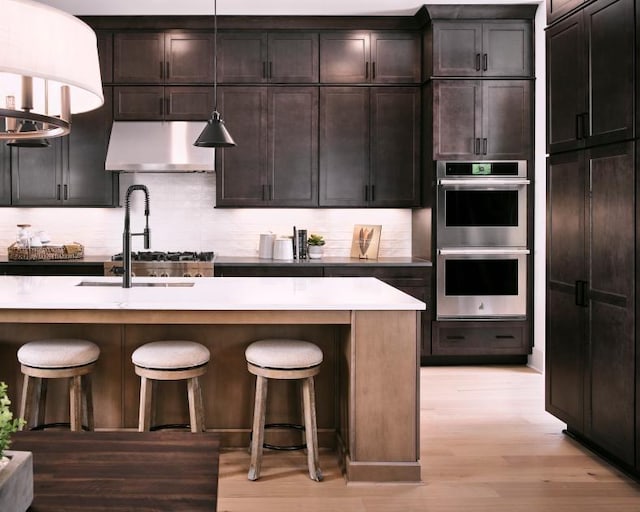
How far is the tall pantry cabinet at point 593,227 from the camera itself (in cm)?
285

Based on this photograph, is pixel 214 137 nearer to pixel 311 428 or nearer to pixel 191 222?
pixel 311 428

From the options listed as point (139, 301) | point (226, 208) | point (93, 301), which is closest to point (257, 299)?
point (139, 301)

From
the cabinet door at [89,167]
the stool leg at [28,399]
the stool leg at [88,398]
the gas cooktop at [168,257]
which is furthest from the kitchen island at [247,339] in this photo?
the cabinet door at [89,167]

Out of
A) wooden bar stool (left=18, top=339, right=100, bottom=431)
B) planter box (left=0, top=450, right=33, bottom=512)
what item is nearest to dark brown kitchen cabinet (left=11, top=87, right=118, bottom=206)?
wooden bar stool (left=18, top=339, right=100, bottom=431)

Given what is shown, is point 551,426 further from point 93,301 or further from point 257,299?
point 93,301

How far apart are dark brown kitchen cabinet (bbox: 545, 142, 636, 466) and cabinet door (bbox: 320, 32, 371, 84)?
2.28 m

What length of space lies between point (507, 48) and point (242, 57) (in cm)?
228

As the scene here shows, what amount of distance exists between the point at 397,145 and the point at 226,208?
64.8 inches

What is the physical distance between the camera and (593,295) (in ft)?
10.4

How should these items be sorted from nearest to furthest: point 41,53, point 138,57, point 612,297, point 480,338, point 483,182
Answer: point 41,53, point 612,297, point 483,182, point 480,338, point 138,57

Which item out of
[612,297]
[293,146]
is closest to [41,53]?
[612,297]

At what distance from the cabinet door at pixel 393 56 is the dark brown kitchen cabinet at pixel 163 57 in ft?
4.75

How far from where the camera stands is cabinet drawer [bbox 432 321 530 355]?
16.7 feet

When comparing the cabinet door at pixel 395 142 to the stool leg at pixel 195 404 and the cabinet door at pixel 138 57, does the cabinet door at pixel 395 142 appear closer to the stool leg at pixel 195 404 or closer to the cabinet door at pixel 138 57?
the cabinet door at pixel 138 57
